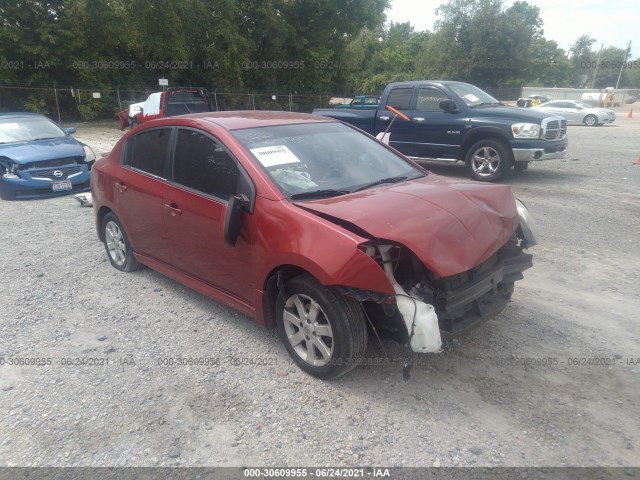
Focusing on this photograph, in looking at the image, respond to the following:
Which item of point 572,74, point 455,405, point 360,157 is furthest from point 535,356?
point 572,74

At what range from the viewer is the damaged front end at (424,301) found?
292 cm

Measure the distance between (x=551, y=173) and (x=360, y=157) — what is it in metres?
8.09

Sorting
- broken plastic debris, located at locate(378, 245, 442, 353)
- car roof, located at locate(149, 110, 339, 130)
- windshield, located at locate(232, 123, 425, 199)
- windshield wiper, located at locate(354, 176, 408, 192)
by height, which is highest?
car roof, located at locate(149, 110, 339, 130)

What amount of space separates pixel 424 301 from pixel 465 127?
728 cm

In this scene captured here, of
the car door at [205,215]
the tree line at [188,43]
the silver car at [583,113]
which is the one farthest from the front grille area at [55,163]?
the silver car at [583,113]

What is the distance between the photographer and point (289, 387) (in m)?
3.35

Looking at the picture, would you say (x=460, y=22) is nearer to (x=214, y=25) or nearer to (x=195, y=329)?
(x=214, y=25)

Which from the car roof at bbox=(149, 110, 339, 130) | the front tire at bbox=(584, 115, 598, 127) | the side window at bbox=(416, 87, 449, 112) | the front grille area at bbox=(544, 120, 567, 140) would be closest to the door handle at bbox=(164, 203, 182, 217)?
the car roof at bbox=(149, 110, 339, 130)

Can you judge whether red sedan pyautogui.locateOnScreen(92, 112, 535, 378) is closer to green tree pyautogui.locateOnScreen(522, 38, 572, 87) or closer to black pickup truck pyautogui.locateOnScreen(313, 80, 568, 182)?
black pickup truck pyautogui.locateOnScreen(313, 80, 568, 182)

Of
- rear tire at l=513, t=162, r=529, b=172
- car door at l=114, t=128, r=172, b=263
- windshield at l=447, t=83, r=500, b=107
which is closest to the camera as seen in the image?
car door at l=114, t=128, r=172, b=263

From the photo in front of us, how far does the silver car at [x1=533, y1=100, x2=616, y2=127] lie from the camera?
26672 mm

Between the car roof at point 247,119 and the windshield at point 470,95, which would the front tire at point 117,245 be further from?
the windshield at point 470,95

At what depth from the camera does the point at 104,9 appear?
2264 cm

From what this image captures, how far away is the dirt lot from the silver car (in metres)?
25.3
